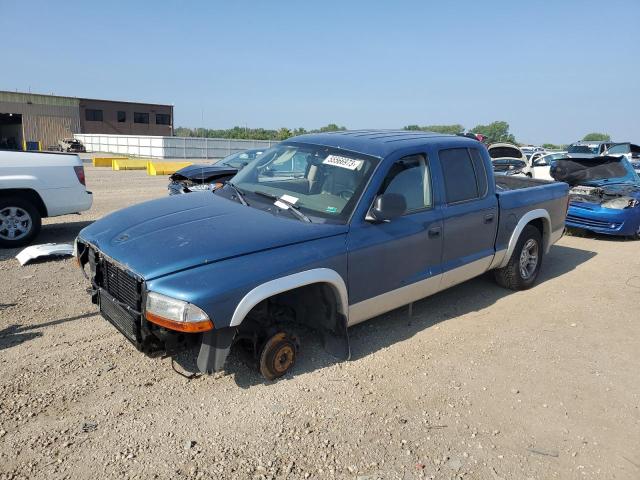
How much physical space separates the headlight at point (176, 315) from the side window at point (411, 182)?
1.81m

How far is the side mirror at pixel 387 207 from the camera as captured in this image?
3.61 metres

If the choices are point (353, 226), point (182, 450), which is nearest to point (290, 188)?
point (353, 226)

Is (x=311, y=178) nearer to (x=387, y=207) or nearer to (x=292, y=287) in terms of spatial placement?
(x=387, y=207)

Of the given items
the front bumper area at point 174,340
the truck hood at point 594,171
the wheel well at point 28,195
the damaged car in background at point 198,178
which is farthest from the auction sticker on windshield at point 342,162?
the truck hood at point 594,171

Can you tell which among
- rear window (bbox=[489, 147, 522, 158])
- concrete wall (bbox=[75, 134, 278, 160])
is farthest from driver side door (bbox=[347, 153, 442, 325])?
concrete wall (bbox=[75, 134, 278, 160])

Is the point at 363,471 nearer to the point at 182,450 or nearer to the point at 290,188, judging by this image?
the point at 182,450

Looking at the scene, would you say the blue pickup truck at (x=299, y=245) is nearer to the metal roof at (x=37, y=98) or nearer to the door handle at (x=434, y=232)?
the door handle at (x=434, y=232)

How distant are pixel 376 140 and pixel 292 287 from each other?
1.76m

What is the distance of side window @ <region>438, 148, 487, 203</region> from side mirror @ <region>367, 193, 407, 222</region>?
956mm

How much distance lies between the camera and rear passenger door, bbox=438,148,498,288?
443 centimetres

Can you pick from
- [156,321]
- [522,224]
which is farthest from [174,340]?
[522,224]

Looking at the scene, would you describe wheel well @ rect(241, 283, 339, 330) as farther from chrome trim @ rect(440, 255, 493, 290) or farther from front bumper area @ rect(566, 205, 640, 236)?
front bumper area @ rect(566, 205, 640, 236)

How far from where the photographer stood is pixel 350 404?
3.32 m

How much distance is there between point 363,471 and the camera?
2.70 m
